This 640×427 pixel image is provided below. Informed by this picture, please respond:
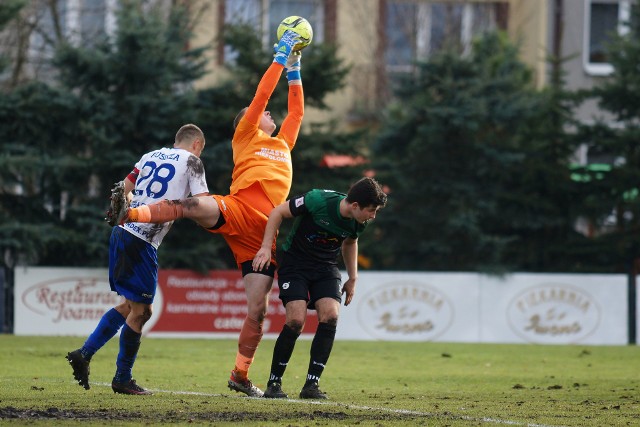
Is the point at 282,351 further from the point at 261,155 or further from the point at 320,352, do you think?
the point at 261,155

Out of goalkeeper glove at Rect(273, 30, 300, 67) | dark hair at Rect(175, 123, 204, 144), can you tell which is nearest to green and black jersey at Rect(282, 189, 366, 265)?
dark hair at Rect(175, 123, 204, 144)

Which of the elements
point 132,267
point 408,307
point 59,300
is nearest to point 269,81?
point 132,267

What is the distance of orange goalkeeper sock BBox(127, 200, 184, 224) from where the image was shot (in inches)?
359

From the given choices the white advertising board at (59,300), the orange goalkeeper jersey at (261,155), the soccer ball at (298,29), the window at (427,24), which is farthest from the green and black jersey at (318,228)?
the window at (427,24)

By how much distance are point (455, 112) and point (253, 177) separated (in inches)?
627

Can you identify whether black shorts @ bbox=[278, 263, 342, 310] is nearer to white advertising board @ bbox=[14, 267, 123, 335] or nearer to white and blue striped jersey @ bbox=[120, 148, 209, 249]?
white and blue striped jersey @ bbox=[120, 148, 209, 249]

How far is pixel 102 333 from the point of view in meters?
9.70

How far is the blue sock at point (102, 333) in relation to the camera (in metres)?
9.57

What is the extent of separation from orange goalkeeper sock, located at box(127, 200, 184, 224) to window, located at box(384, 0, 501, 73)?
1024 inches

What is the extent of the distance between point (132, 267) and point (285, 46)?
A: 222 cm

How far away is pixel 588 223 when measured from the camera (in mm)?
25656

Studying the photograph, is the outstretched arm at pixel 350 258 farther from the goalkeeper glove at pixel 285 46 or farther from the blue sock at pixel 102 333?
the blue sock at pixel 102 333

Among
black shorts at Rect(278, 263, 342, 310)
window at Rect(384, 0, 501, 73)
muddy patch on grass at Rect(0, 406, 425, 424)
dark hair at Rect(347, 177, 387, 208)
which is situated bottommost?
muddy patch on grass at Rect(0, 406, 425, 424)

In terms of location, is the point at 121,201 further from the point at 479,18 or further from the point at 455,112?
the point at 479,18
